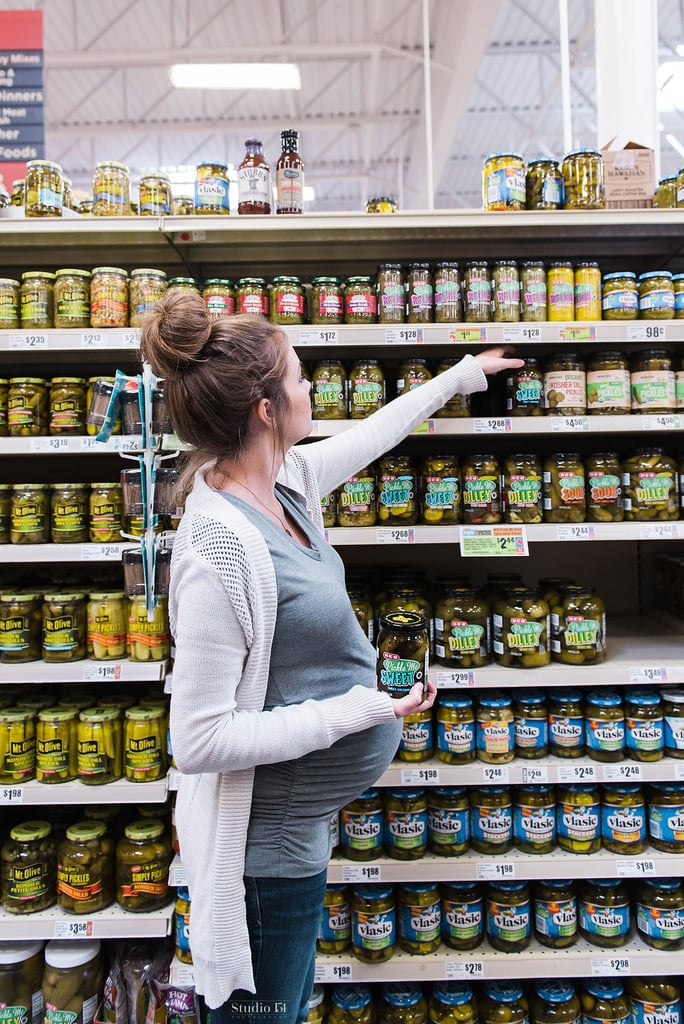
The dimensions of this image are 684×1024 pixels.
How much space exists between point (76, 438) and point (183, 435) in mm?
979

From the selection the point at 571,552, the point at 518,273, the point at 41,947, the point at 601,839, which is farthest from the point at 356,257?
the point at 41,947

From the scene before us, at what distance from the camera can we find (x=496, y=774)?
2133mm

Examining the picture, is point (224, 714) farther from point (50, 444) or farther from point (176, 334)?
point (50, 444)

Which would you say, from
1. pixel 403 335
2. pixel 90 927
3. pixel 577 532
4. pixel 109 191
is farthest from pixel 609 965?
pixel 109 191

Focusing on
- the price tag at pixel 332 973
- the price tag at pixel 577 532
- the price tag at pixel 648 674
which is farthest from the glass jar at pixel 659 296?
the price tag at pixel 332 973

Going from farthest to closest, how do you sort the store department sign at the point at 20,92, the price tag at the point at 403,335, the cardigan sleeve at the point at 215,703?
1. the store department sign at the point at 20,92
2. the price tag at the point at 403,335
3. the cardigan sleeve at the point at 215,703

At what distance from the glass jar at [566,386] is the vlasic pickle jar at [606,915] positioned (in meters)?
1.52

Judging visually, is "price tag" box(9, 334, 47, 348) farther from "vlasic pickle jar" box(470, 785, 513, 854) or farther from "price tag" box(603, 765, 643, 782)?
"price tag" box(603, 765, 643, 782)

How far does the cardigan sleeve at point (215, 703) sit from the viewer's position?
1.14 metres

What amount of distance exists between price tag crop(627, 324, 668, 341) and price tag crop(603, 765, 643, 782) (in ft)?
4.32

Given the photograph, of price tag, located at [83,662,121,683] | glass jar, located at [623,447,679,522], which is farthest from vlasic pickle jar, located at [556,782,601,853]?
price tag, located at [83,662,121,683]

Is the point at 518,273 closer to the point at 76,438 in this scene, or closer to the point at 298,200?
the point at 298,200

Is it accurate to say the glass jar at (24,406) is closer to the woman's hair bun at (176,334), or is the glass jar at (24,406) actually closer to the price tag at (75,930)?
the woman's hair bun at (176,334)

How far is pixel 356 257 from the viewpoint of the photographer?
2.49 m
